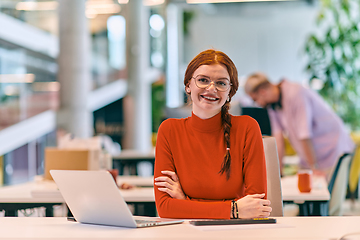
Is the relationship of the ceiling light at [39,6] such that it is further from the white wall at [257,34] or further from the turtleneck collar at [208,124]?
the turtleneck collar at [208,124]

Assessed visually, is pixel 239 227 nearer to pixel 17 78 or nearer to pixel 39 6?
pixel 17 78

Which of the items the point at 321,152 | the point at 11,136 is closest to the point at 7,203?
the point at 321,152

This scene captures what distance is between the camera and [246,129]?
1.78m

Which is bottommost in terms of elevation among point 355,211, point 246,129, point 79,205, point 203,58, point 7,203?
point 355,211

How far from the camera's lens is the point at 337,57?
745cm

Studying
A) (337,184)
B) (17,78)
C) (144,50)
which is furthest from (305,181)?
(144,50)

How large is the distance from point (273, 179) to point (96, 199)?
919 millimetres

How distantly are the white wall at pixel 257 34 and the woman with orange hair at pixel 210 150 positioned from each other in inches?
361

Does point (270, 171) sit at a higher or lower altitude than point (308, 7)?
lower

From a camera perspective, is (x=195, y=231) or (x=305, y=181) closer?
(x=195, y=231)

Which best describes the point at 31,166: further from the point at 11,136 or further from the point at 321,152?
the point at 321,152

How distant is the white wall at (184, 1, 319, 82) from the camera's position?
35.8ft

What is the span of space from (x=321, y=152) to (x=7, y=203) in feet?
8.53

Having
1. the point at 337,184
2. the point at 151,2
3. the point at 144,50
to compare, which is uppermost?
the point at 151,2
